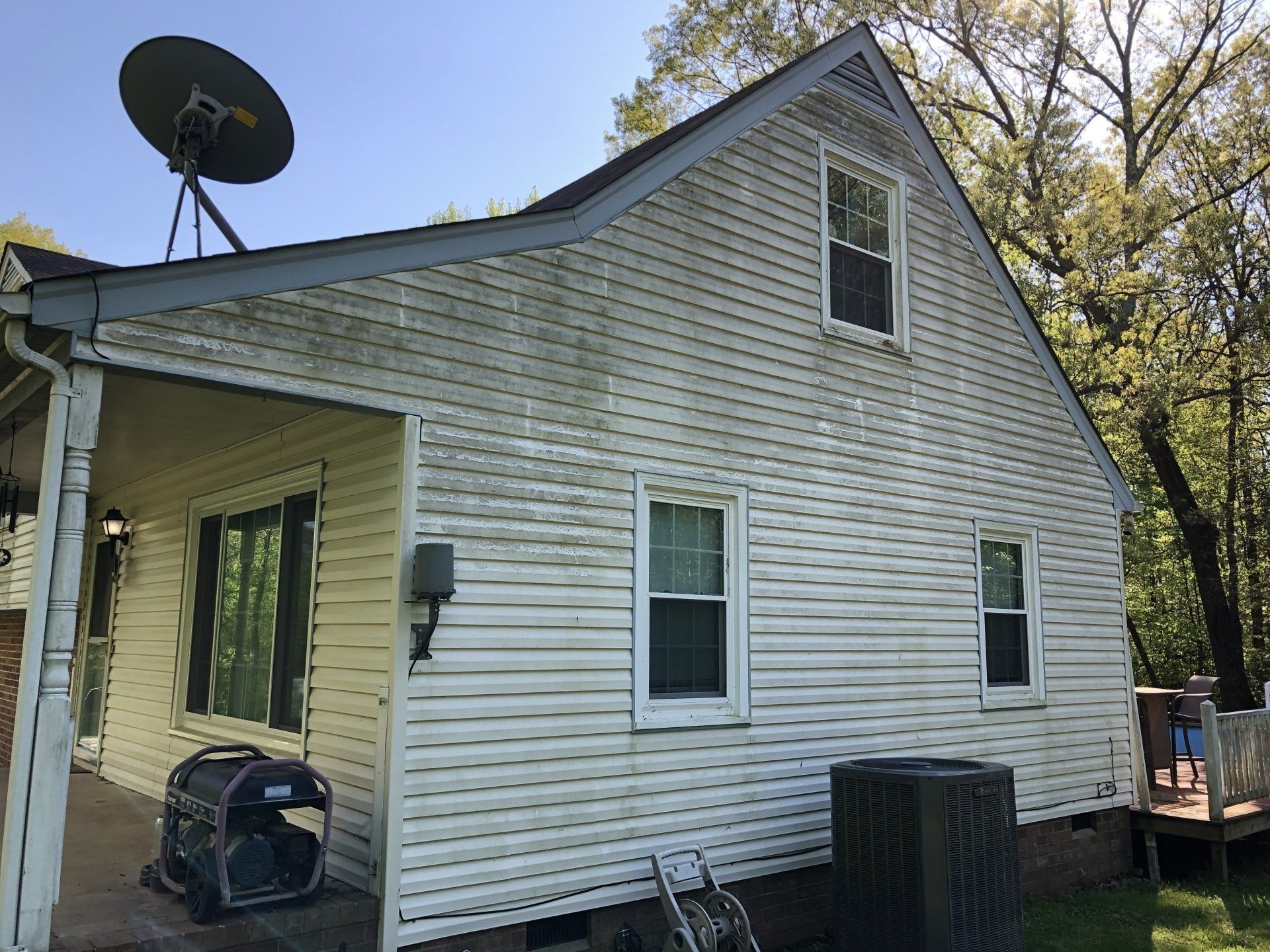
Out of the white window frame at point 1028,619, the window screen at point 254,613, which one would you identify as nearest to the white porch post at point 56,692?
the window screen at point 254,613

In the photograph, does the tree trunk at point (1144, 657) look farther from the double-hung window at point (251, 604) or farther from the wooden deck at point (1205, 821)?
the double-hung window at point (251, 604)

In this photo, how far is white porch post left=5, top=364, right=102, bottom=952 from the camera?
12.6 feet

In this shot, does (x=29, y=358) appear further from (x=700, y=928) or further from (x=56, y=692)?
(x=700, y=928)

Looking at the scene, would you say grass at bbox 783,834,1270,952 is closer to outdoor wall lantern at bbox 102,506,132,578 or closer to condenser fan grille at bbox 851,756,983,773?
condenser fan grille at bbox 851,756,983,773

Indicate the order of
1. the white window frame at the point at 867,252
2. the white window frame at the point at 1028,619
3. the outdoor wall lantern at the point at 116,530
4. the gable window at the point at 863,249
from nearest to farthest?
the white window frame at the point at 867,252 < the gable window at the point at 863,249 < the white window frame at the point at 1028,619 < the outdoor wall lantern at the point at 116,530

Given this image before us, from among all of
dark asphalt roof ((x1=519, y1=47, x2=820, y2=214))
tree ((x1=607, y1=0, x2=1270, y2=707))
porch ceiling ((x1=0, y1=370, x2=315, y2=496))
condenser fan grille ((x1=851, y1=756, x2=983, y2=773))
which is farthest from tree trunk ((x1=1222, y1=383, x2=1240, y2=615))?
porch ceiling ((x1=0, y1=370, x2=315, y2=496))

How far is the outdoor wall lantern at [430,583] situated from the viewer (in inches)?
190

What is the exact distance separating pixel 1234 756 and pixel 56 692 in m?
9.50

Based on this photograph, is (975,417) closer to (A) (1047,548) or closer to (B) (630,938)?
(A) (1047,548)

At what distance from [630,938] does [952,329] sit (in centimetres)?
555

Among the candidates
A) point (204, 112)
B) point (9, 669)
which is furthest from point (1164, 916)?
point (9, 669)

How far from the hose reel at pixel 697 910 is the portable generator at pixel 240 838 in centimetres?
188

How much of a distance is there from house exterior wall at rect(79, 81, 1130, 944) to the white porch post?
39 centimetres

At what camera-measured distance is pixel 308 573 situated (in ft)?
21.0
